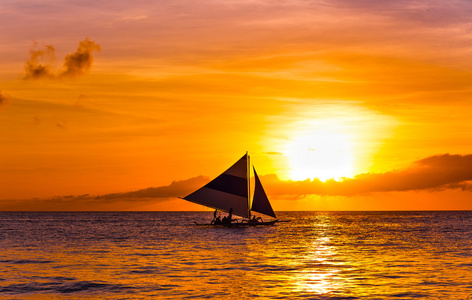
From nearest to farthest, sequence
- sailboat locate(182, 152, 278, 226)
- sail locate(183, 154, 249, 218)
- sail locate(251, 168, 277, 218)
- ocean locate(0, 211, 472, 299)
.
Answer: ocean locate(0, 211, 472, 299), sail locate(183, 154, 249, 218), sailboat locate(182, 152, 278, 226), sail locate(251, 168, 277, 218)

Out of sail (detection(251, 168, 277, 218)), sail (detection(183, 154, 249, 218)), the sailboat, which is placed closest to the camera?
sail (detection(183, 154, 249, 218))

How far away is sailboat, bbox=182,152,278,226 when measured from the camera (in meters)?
95.1

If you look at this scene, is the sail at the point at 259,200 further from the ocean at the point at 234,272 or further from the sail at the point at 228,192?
the ocean at the point at 234,272

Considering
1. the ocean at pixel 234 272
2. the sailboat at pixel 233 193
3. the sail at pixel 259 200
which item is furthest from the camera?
the sail at pixel 259 200

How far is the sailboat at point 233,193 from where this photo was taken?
9506 centimetres

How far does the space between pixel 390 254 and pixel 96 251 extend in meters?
29.4

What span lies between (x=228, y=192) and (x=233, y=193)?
0.89m

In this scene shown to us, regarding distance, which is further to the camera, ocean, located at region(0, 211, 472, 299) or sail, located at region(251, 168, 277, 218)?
sail, located at region(251, 168, 277, 218)

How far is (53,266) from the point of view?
162ft

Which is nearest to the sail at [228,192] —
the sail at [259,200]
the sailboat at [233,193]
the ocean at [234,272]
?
the sailboat at [233,193]

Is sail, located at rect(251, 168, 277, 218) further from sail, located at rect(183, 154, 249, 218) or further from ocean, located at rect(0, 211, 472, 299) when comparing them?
ocean, located at rect(0, 211, 472, 299)

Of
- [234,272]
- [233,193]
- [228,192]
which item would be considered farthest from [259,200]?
[234,272]

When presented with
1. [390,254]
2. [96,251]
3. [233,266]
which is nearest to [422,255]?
[390,254]

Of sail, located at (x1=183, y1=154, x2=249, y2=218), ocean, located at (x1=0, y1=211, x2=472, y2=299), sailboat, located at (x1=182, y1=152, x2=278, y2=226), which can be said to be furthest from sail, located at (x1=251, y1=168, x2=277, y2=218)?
ocean, located at (x1=0, y1=211, x2=472, y2=299)
